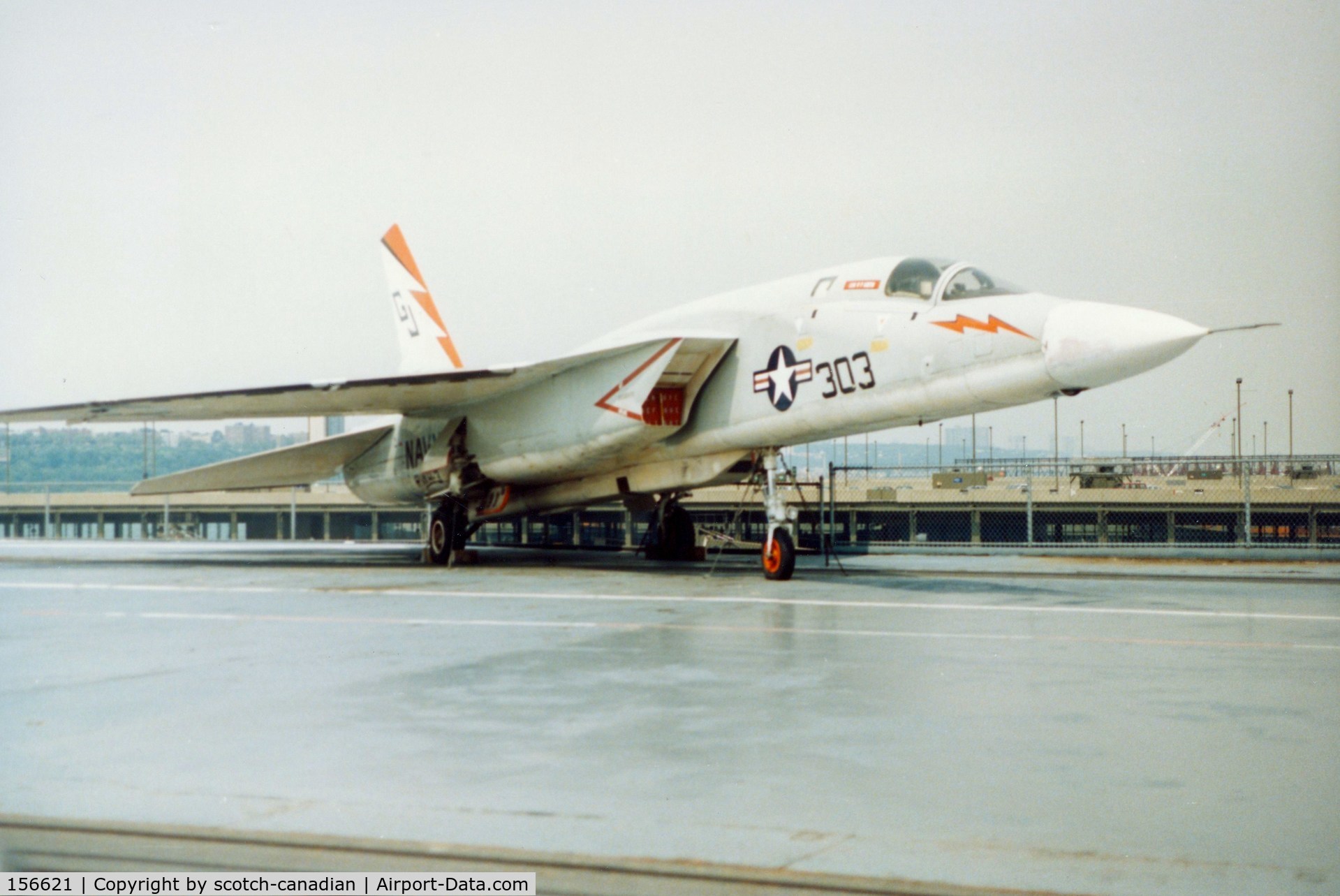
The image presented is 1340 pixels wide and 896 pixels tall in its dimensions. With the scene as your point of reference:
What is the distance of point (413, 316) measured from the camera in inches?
839

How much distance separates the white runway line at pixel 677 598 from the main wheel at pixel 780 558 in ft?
6.07

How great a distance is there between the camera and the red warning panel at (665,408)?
1347 centimetres

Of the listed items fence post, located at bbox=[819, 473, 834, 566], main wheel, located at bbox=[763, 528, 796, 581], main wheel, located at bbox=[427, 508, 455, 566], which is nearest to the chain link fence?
fence post, located at bbox=[819, 473, 834, 566]

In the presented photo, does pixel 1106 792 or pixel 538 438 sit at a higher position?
pixel 538 438

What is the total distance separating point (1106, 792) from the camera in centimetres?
350

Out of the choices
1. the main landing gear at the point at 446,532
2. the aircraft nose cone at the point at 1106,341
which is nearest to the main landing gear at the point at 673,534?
the main landing gear at the point at 446,532

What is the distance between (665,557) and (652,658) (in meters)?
10.3

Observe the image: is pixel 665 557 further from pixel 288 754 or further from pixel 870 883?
pixel 870 883

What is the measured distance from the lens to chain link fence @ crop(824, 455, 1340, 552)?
17.6 meters

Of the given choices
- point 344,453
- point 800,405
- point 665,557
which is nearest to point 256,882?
point 800,405

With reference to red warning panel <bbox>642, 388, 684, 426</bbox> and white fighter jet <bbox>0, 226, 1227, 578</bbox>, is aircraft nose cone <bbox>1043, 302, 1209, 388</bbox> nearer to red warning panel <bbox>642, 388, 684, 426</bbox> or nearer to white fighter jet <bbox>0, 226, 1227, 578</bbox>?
white fighter jet <bbox>0, 226, 1227, 578</bbox>

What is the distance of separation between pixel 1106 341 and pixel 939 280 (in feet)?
7.40

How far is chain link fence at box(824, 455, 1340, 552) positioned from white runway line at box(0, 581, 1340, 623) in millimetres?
6152

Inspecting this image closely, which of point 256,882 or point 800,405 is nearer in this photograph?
point 256,882
